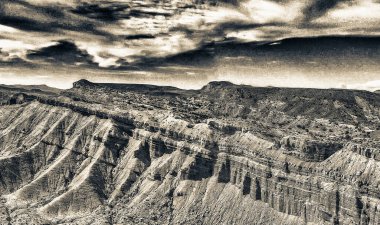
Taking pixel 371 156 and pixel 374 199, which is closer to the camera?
pixel 374 199

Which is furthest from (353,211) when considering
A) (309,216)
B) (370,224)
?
(309,216)

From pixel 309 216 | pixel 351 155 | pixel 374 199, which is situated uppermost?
pixel 351 155

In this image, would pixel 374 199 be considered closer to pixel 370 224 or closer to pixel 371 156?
pixel 370 224

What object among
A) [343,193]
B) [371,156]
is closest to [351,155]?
[371,156]

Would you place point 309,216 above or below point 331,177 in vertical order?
below

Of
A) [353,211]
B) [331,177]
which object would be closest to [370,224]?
[353,211]

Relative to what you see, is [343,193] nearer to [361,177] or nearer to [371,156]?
[361,177]

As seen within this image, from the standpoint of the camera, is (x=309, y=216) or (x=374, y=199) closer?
(x=374, y=199)

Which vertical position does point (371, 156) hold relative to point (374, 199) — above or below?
above
